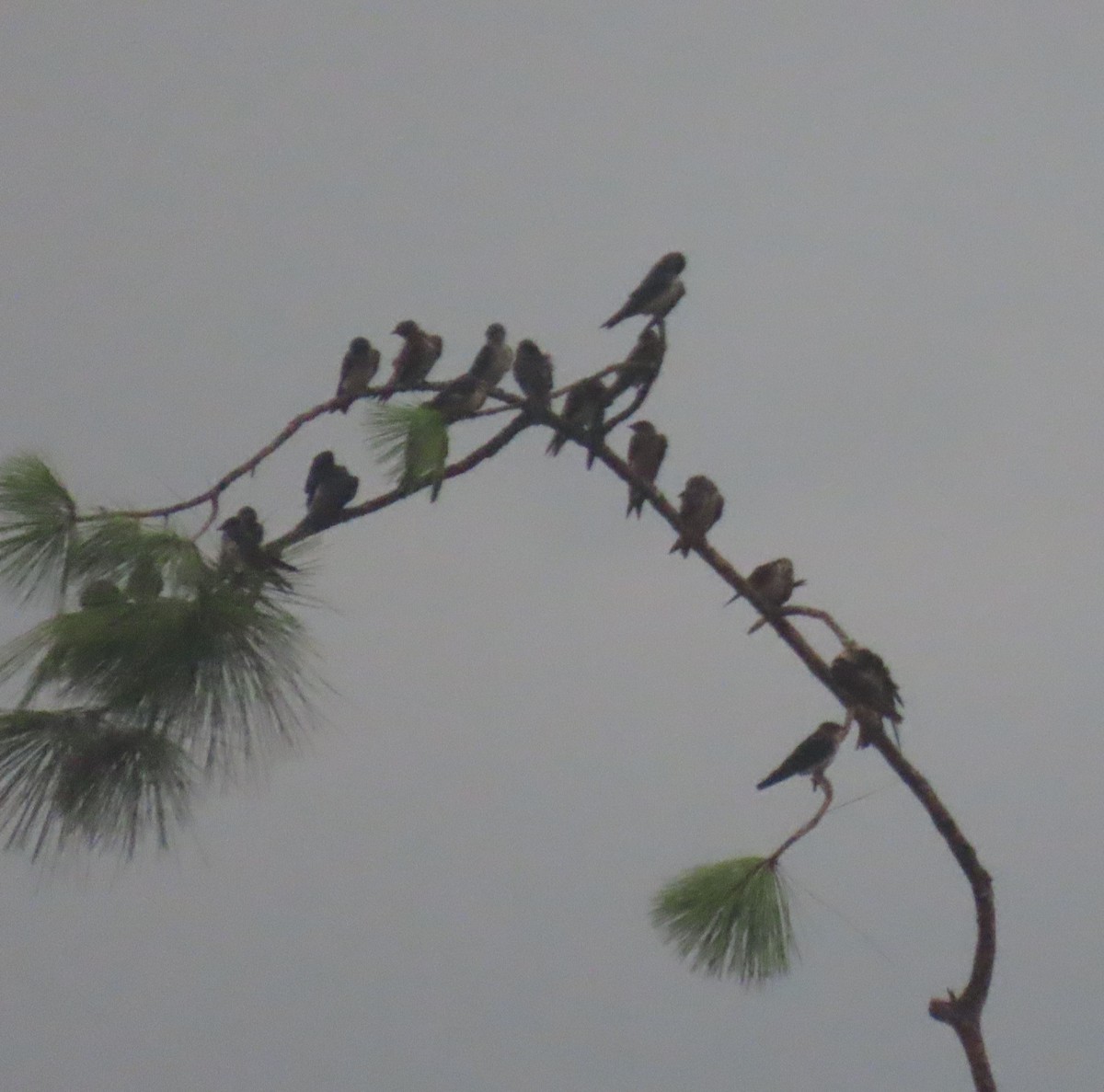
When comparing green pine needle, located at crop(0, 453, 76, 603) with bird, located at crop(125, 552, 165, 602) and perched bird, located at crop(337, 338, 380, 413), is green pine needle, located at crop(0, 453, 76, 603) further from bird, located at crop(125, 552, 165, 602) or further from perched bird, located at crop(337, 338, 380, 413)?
perched bird, located at crop(337, 338, 380, 413)

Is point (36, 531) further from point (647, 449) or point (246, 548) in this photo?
point (647, 449)

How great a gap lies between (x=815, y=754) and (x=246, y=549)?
1091mm

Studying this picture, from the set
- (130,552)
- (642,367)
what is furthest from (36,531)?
(642,367)

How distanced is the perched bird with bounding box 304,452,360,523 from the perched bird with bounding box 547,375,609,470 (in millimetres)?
644

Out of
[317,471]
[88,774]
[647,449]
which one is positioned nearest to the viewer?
[88,774]

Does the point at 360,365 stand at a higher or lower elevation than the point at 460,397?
higher

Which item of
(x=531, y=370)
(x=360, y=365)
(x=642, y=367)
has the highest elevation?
(x=360, y=365)

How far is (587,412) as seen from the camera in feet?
12.6

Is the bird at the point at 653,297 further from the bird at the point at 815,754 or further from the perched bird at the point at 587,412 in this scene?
the bird at the point at 815,754

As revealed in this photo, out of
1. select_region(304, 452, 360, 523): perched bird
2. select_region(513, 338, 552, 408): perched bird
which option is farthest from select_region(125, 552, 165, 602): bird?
select_region(513, 338, 552, 408): perched bird

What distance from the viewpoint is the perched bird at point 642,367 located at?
4066mm

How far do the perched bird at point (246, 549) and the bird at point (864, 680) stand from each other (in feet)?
3.29

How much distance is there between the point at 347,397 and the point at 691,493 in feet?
6.57

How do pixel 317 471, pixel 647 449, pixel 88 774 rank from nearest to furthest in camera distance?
1. pixel 88 774
2. pixel 317 471
3. pixel 647 449
